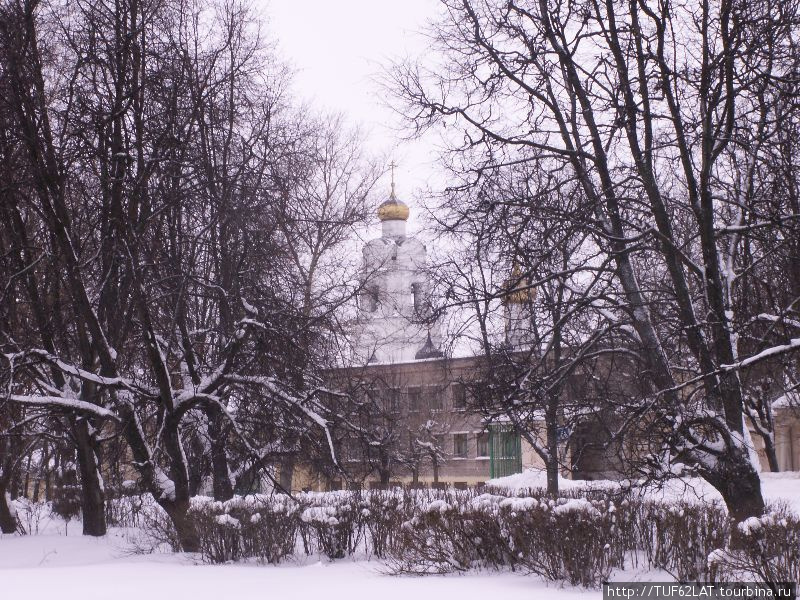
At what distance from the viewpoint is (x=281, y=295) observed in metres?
13.9

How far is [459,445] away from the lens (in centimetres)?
4731

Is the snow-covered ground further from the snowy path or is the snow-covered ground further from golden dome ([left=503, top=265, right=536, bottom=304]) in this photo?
golden dome ([left=503, top=265, right=536, bottom=304])

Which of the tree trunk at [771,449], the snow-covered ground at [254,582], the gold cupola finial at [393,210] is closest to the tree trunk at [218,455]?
the snow-covered ground at [254,582]

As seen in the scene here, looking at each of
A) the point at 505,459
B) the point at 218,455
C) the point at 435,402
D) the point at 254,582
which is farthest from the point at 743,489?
the point at 435,402

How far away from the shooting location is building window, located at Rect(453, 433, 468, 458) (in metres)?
46.7

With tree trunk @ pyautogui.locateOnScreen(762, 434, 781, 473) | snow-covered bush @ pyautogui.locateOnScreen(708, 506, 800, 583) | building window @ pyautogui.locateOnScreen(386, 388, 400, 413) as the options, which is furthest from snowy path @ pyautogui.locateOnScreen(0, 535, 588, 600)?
tree trunk @ pyautogui.locateOnScreen(762, 434, 781, 473)

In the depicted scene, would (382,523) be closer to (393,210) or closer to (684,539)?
(684,539)

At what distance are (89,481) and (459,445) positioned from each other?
1351 inches

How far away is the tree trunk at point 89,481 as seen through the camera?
1384 centimetres

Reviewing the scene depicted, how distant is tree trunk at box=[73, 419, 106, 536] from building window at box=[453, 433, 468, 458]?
32.9m

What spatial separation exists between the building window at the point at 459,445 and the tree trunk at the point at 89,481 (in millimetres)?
32902

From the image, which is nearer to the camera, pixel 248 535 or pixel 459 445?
pixel 248 535

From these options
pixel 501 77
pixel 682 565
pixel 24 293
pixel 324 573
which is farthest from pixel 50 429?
pixel 682 565

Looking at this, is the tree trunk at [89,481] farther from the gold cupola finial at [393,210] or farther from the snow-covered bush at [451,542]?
the gold cupola finial at [393,210]
